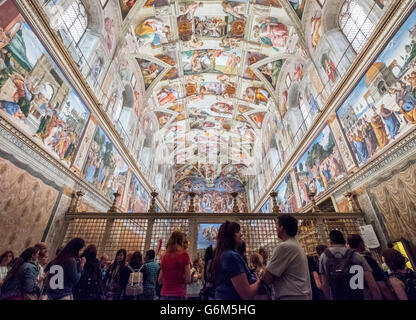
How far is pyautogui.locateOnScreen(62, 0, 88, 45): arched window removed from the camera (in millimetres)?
7848

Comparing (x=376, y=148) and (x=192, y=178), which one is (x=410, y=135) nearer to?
(x=376, y=148)

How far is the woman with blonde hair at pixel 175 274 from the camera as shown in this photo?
2.42 m

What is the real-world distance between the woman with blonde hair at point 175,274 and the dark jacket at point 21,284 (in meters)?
1.70

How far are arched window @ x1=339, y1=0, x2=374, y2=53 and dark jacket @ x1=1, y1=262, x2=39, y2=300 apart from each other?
439 inches

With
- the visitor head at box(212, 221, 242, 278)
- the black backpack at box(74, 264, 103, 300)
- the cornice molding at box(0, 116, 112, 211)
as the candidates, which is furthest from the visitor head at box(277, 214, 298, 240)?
the cornice molding at box(0, 116, 112, 211)

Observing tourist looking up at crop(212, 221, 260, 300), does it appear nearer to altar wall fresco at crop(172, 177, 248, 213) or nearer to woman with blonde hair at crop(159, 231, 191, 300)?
woman with blonde hair at crop(159, 231, 191, 300)

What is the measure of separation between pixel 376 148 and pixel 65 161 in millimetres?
11121

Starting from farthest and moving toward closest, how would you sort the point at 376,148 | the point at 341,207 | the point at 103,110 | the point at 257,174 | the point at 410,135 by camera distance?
the point at 257,174, the point at 103,110, the point at 341,207, the point at 376,148, the point at 410,135

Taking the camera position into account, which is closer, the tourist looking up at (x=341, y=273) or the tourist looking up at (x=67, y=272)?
the tourist looking up at (x=341, y=273)

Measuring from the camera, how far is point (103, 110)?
10.0 metres

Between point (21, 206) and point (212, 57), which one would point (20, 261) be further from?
point (212, 57)

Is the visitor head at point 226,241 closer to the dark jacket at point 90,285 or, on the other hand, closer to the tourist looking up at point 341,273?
the tourist looking up at point 341,273

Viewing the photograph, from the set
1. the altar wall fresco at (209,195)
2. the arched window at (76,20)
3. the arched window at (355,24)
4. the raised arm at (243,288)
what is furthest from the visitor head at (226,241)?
the altar wall fresco at (209,195)

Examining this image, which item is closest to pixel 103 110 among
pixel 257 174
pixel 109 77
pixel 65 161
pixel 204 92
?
pixel 109 77
